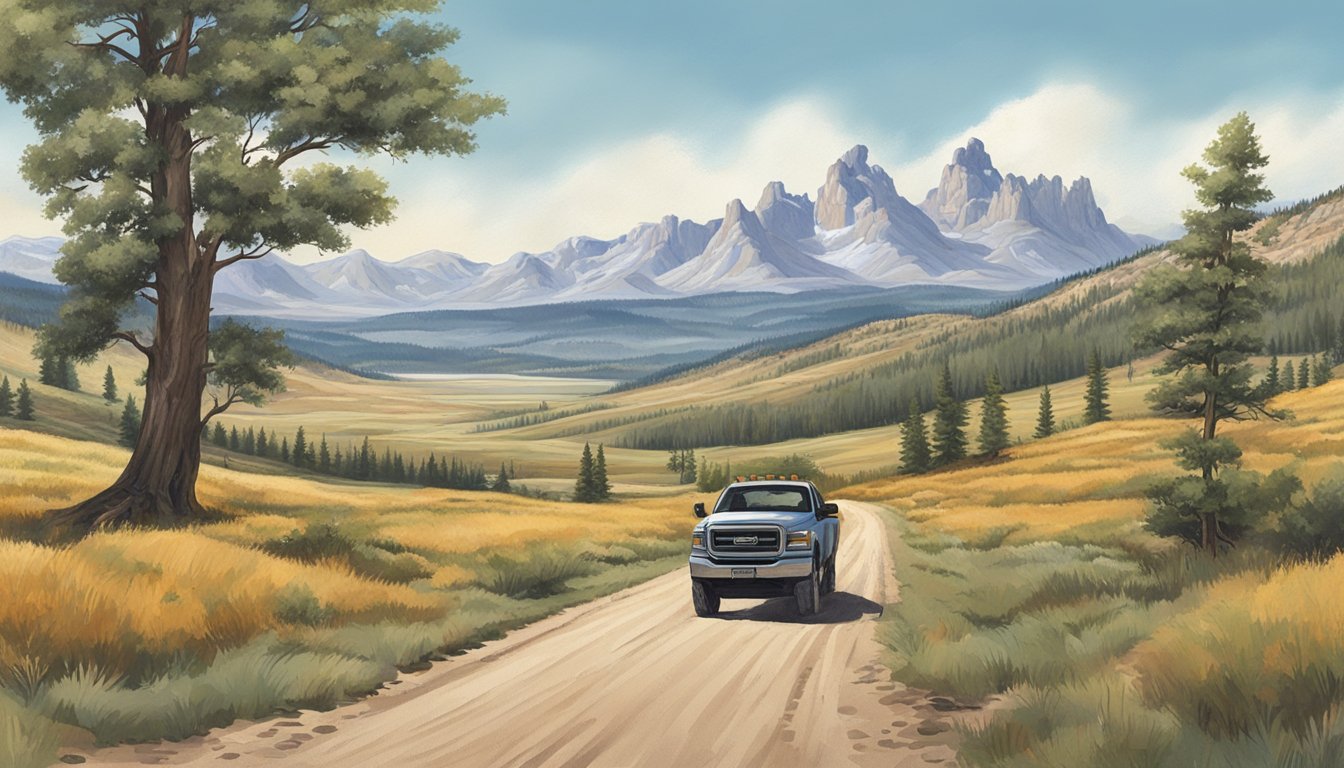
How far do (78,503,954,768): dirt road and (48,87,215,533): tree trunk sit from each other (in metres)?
12.4

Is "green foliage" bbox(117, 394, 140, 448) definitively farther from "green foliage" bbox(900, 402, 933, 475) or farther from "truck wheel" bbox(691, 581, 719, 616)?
"truck wheel" bbox(691, 581, 719, 616)

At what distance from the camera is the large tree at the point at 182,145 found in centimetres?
2150

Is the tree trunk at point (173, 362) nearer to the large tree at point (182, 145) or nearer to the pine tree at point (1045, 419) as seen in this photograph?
the large tree at point (182, 145)

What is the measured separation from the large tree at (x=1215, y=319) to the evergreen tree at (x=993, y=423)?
87.4 m

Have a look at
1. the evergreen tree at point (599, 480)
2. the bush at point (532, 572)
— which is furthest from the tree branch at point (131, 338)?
the evergreen tree at point (599, 480)

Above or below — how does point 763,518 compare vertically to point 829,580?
above

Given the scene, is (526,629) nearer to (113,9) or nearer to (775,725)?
(775,725)

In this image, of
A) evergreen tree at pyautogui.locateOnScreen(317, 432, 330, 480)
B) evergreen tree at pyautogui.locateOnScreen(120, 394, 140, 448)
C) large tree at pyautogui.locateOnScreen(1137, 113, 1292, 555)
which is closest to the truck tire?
large tree at pyautogui.locateOnScreen(1137, 113, 1292, 555)

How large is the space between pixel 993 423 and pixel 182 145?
328 ft

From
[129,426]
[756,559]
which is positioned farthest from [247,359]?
[129,426]

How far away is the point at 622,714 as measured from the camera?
9188 millimetres

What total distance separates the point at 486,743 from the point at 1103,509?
39913 millimetres

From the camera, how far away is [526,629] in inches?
591

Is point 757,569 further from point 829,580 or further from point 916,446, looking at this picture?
point 916,446
